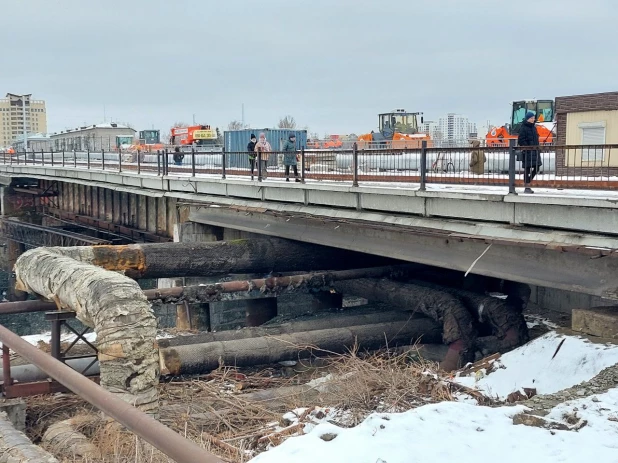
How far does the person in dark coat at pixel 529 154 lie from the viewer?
11461 millimetres

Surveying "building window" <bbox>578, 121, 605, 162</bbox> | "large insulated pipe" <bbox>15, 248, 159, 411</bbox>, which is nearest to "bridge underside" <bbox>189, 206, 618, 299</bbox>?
"building window" <bbox>578, 121, 605, 162</bbox>

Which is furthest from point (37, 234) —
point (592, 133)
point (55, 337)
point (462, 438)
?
point (462, 438)

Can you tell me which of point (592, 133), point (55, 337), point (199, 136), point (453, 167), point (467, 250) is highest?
point (199, 136)

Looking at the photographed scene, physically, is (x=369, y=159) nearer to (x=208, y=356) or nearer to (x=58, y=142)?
(x=208, y=356)

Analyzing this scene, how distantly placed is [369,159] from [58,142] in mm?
75546

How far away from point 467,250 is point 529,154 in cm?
192

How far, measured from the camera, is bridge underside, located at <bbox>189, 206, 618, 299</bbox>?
10.4m

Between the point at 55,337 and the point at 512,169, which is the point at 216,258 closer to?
the point at 55,337

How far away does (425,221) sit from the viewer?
13.1 m

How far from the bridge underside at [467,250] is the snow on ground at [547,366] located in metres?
1.00

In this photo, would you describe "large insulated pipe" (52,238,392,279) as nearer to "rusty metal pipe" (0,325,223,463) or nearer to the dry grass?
the dry grass

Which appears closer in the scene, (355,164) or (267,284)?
(355,164)

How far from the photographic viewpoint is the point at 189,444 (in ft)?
9.68

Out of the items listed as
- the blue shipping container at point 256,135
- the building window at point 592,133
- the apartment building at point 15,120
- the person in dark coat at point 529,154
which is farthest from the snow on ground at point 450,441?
the apartment building at point 15,120
